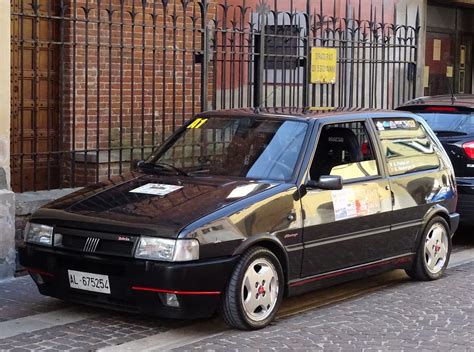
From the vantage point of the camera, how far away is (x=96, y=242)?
609 cm

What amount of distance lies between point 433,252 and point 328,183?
6.34ft

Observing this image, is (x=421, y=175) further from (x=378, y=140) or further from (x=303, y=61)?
(x=303, y=61)

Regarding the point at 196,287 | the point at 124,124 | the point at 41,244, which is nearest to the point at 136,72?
the point at 124,124

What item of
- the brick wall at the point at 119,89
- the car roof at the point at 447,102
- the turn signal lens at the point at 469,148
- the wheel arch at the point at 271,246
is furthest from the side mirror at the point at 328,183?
the car roof at the point at 447,102

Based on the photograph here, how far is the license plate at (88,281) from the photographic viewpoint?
6.08m

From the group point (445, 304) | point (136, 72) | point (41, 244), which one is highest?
point (136, 72)

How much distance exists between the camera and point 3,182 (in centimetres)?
785

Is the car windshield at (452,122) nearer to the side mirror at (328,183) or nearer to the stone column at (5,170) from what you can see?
the side mirror at (328,183)

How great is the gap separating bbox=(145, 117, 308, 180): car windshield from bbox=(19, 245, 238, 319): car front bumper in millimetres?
1003

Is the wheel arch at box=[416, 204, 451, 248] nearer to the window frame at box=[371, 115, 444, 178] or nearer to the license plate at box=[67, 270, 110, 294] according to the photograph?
the window frame at box=[371, 115, 444, 178]

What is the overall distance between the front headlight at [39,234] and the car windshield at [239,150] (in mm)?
1191

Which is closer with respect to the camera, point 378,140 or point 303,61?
point 378,140

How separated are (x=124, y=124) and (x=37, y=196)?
2.40 metres

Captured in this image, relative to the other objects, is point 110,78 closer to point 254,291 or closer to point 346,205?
point 346,205
